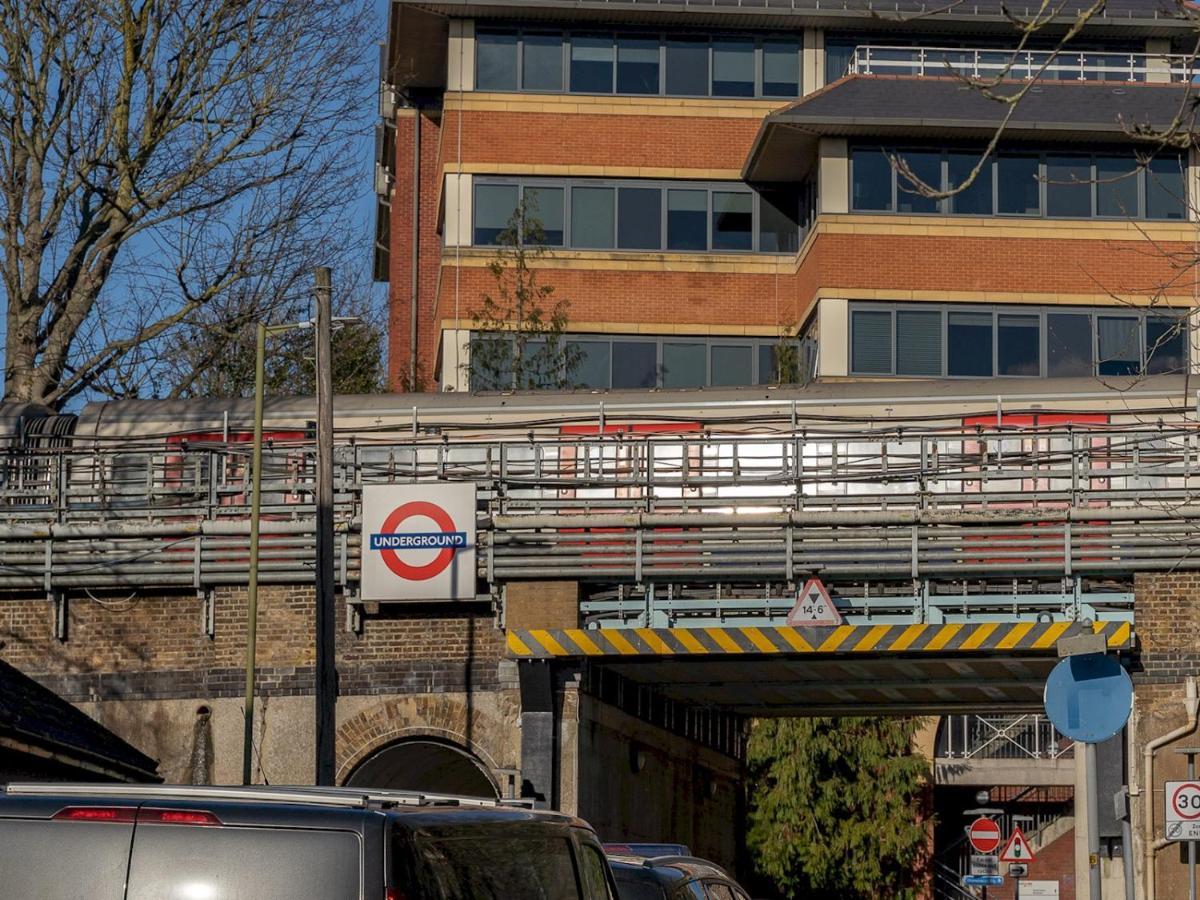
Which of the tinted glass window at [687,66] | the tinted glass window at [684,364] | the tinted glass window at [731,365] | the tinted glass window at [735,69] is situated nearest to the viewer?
the tinted glass window at [684,364]

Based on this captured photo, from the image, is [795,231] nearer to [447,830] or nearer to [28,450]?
[28,450]

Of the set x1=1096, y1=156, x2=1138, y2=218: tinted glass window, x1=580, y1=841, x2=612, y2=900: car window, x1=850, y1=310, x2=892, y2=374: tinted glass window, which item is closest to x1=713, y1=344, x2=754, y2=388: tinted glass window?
x1=850, y1=310, x2=892, y2=374: tinted glass window

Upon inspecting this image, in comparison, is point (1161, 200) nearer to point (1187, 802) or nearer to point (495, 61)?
point (495, 61)

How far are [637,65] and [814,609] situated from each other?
25045 millimetres

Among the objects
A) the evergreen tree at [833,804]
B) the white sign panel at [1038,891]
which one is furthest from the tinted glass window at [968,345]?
the white sign panel at [1038,891]

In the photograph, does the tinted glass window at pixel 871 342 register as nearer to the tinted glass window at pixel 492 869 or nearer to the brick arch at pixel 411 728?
the brick arch at pixel 411 728

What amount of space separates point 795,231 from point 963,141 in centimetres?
550

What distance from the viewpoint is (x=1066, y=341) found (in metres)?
43.6

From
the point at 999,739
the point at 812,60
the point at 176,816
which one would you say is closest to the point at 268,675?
the point at 176,816

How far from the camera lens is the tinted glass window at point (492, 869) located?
6.39 metres

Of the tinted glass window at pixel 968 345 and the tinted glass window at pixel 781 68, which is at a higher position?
the tinted glass window at pixel 781 68

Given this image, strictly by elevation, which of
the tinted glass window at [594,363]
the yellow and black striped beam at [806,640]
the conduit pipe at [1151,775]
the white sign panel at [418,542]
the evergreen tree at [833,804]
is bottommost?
the evergreen tree at [833,804]

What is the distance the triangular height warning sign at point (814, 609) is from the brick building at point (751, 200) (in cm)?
1962

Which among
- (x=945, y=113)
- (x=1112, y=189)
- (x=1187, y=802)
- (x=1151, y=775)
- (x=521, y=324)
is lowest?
(x=1151, y=775)
